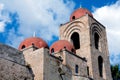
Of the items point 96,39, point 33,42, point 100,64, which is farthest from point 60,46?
point 96,39

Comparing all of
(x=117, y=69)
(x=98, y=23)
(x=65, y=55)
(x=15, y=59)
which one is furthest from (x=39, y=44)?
(x=117, y=69)

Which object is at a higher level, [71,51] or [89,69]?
[71,51]

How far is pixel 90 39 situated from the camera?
32.9 meters

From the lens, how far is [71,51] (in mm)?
29922

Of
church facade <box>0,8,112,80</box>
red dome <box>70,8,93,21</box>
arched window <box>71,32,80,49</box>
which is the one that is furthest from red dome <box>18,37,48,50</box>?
red dome <box>70,8,93,21</box>

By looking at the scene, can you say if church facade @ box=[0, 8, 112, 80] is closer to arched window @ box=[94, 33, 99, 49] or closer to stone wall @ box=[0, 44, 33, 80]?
arched window @ box=[94, 33, 99, 49]

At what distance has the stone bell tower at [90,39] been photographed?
32.1 metres

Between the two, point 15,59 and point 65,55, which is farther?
point 65,55

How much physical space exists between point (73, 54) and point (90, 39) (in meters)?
5.05

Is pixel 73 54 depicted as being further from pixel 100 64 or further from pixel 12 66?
pixel 12 66

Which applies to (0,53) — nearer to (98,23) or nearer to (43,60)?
(43,60)

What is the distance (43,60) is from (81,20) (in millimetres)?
12319

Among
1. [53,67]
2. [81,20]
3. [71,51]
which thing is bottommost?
[53,67]

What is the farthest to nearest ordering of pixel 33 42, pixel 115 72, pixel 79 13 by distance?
pixel 115 72 → pixel 79 13 → pixel 33 42
